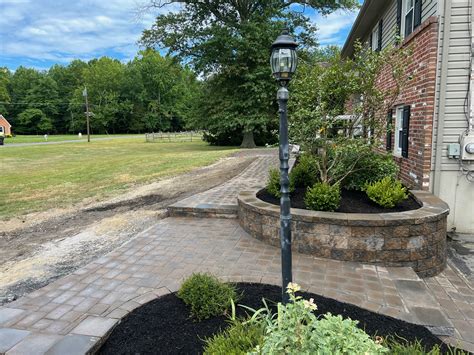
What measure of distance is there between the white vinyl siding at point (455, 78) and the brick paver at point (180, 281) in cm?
227

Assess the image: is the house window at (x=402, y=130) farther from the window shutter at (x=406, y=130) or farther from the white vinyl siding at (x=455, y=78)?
the white vinyl siding at (x=455, y=78)

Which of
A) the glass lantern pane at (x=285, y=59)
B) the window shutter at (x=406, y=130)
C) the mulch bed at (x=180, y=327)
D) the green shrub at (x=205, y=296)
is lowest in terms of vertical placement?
the mulch bed at (x=180, y=327)

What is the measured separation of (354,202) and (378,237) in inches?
41.2

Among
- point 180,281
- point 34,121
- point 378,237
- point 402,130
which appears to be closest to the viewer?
point 180,281

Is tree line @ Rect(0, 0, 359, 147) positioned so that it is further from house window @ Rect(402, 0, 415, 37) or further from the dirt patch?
the dirt patch

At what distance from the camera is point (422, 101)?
5.46 m

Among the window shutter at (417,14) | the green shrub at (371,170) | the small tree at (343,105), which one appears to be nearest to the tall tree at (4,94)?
the small tree at (343,105)

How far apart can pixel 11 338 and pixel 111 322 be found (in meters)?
0.68

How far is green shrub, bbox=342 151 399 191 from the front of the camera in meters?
5.35

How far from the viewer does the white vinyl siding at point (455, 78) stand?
5.03m

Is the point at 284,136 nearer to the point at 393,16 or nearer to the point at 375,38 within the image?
the point at 393,16

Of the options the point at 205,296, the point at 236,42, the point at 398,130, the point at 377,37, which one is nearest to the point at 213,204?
the point at 205,296

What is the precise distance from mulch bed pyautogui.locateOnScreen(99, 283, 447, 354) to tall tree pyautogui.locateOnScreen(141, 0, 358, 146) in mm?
17713

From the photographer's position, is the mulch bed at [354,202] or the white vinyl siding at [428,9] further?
the white vinyl siding at [428,9]
